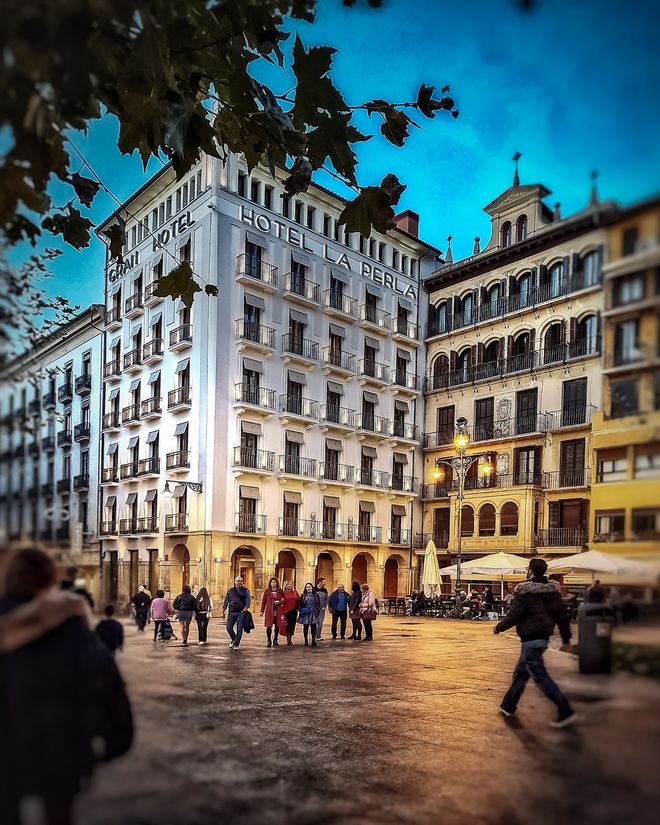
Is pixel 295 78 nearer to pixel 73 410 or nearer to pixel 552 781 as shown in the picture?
pixel 73 410

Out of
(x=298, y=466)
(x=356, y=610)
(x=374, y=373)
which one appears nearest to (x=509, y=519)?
(x=374, y=373)

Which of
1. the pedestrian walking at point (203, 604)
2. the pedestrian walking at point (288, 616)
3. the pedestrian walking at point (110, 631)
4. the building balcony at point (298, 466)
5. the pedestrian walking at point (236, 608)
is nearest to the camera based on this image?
the pedestrian walking at point (110, 631)

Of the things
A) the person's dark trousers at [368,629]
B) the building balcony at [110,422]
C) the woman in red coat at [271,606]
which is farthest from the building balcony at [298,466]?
the person's dark trousers at [368,629]

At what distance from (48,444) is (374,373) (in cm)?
102

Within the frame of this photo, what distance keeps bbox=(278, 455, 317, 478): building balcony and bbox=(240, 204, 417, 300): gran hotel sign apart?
110 cm

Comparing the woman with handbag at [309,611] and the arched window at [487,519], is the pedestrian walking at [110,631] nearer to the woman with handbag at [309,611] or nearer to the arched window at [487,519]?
the arched window at [487,519]

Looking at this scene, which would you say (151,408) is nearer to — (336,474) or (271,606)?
(336,474)

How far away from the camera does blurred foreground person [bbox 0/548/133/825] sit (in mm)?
1123

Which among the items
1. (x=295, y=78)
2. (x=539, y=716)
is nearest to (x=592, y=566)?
(x=539, y=716)

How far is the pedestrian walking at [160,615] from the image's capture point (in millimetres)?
1515

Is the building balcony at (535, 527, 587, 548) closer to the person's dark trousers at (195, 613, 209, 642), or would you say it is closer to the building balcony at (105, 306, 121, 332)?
the building balcony at (105, 306, 121, 332)

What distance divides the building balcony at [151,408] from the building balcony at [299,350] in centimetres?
62

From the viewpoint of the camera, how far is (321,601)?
14.2 metres

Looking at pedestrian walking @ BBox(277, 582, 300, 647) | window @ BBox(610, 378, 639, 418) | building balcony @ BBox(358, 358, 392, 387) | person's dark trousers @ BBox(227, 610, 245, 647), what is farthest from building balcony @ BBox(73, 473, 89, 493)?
pedestrian walking @ BBox(277, 582, 300, 647)
